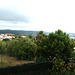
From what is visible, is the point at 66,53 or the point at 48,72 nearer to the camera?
the point at 48,72

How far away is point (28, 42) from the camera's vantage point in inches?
439

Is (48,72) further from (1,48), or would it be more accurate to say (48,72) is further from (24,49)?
(1,48)

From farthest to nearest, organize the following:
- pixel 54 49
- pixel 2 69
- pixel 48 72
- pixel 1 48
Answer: pixel 1 48 → pixel 54 49 → pixel 48 72 → pixel 2 69

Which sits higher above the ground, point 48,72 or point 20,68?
point 20,68

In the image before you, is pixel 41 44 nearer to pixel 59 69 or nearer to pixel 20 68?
pixel 59 69

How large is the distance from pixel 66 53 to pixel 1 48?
7940 millimetres

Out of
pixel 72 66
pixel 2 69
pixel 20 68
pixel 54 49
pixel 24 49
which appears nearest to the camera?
pixel 2 69

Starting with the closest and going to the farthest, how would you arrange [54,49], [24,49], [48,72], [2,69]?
[2,69]
[48,72]
[54,49]
[24,49]

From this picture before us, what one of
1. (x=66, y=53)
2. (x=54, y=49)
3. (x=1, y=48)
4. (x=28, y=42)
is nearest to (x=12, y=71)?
(x=54, y=49)

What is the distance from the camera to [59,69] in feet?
18.5

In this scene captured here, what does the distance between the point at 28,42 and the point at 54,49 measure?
3495mm

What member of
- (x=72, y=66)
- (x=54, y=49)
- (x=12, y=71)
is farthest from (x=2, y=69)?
(x=54, y=49)

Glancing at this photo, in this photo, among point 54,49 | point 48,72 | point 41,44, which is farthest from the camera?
point 41,44

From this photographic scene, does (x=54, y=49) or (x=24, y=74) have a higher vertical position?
(x=54, y=49)
